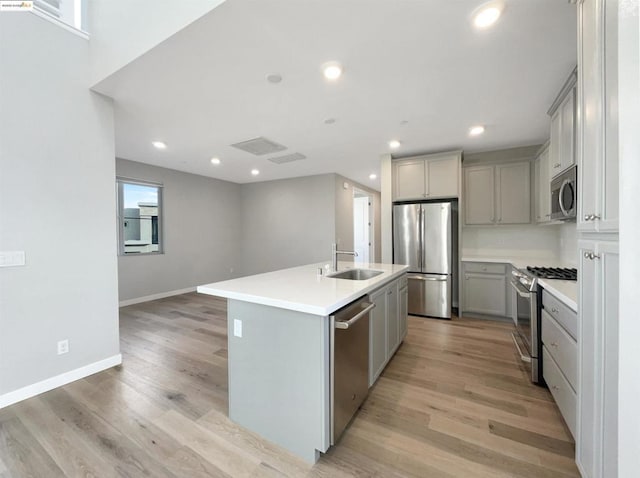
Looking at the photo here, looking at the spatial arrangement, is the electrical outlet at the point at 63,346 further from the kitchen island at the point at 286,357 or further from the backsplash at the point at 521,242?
the backsplash at the point at 521,242

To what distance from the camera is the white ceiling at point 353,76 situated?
1.60 m

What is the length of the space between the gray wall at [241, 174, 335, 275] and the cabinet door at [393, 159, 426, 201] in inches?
66.8

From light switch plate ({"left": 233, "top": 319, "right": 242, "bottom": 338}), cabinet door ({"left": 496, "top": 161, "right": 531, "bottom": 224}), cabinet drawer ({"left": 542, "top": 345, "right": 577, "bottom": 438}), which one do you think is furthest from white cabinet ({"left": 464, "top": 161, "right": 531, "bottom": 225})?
light switch plate ({"left": 233, "top": 319, "right": 242, "bottom": 338})

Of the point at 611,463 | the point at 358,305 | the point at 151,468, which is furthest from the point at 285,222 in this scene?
the point at 611,463

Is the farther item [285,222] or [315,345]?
[285,222]

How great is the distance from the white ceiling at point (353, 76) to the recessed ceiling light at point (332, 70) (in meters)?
0.05

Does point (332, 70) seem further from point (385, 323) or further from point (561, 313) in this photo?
point (561, 313)

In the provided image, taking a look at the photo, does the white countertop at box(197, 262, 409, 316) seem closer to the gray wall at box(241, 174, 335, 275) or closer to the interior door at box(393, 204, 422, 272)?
the interior door at box(393, 204, 422, 272)

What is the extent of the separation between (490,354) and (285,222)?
4.71 metres

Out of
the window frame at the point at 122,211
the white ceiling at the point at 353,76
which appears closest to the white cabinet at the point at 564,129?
the white ceiling at the point at 353,76

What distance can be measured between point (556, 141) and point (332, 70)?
2.35m

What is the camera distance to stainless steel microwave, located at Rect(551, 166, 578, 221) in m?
2.18
